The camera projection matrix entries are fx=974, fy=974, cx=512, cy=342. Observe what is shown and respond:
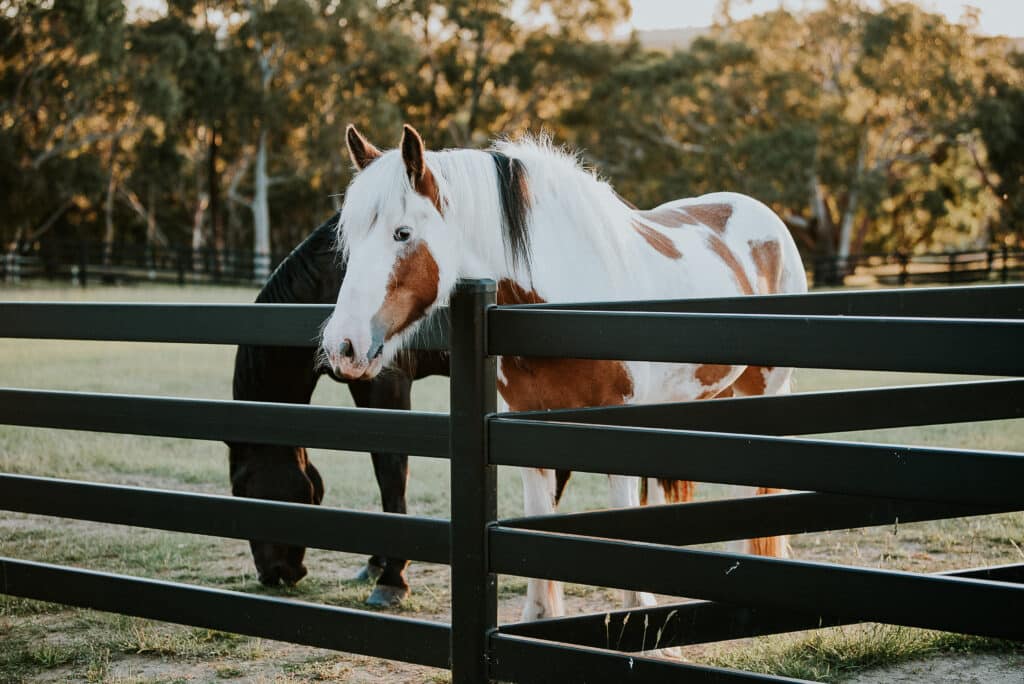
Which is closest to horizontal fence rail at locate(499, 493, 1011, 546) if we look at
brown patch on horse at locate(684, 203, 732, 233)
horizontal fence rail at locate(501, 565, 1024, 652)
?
horizontal fence rail at locate(501, 565, 1024, 652)

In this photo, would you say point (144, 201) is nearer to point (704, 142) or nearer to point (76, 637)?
point (704, 142)

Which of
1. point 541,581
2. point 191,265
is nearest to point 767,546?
point 541,581

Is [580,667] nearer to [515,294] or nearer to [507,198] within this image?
[515,294]

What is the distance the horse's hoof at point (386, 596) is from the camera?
468cm

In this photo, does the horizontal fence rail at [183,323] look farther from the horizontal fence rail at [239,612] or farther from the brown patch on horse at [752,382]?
the brown patch on horse at [752,382]

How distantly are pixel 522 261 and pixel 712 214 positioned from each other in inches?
83.6

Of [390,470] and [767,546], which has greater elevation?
[390,470]

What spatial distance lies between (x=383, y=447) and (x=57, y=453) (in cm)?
624

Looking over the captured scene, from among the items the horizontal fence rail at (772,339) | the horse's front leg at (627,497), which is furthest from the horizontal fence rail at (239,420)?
the horse's front leg at (627,497)

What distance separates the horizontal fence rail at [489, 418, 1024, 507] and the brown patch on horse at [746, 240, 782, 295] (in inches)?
120

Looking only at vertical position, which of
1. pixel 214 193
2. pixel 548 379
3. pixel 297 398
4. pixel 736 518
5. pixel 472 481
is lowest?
pixel 736 518

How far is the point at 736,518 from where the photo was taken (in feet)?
10.3

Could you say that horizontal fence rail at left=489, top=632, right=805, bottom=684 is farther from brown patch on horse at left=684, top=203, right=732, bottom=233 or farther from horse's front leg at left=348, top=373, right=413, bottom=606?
brown patch on horse at left=684, top=203, right=732, bottom=233

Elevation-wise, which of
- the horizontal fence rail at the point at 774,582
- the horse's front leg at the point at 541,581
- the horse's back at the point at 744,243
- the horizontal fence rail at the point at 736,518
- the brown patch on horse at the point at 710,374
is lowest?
the horse's front leg at the point at 541,581
